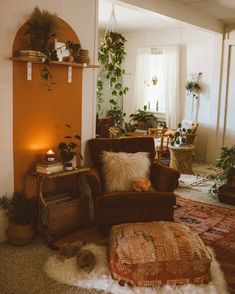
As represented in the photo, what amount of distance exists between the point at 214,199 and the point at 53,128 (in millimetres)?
2447

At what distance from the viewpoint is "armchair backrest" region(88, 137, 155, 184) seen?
12.5 ft

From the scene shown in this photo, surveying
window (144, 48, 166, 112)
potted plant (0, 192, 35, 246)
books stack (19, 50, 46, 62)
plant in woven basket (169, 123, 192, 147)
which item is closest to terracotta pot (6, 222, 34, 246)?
potted plant (0, 192, 35, 246)

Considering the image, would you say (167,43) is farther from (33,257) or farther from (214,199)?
(33,257)

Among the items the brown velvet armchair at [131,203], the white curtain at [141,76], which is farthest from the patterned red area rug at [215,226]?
the white curtain at [141,76]

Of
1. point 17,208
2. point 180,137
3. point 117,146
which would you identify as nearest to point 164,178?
point 117,146

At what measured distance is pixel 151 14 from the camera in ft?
15.6

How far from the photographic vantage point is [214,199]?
15.6 ft

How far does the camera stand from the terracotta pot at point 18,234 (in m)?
3.16

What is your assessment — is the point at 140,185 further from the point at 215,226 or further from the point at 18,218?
the point at 18,218

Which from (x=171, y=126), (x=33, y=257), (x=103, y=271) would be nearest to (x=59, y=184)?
(x=33, y=257)

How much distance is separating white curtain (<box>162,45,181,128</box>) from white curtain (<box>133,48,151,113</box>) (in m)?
0.44

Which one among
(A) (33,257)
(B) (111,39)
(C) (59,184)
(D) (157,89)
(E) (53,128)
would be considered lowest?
(A) (33,257)

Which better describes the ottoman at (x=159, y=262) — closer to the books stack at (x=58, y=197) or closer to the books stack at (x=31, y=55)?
the books stack at (x=58, y=197)

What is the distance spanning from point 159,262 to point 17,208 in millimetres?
1372
